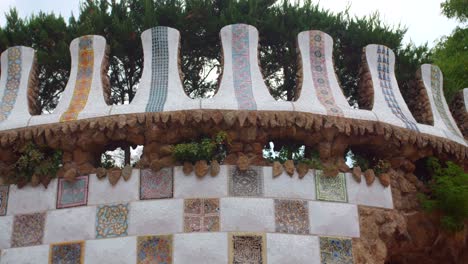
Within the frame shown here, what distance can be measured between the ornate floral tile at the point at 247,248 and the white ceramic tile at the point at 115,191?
1.74 m

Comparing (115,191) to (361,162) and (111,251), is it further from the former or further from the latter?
(361,162)

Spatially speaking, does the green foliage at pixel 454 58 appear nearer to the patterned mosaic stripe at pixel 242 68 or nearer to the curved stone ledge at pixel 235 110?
the curved stone ledge at pixel 235 110

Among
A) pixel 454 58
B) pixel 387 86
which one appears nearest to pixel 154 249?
pixel 387 86

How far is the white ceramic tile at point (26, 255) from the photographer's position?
10836 mm

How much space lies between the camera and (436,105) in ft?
43.5

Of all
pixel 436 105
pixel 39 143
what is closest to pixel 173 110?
pixel 39 143

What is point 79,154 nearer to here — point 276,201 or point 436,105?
point 276,201

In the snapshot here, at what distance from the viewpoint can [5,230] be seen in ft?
36.8

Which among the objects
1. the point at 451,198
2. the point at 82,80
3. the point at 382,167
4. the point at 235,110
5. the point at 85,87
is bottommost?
the point at 451,198

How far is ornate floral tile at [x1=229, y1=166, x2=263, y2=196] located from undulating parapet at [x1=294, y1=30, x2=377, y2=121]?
1.30 metres

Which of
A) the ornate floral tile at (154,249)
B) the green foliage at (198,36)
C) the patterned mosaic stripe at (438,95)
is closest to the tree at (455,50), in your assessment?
the green foliage at (198,36)

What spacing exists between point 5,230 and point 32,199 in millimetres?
654

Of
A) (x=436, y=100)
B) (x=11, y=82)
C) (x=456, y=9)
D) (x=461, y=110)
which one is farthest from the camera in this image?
(x=456, y=9)

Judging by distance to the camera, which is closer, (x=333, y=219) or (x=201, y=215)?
(x=201, y=215)
